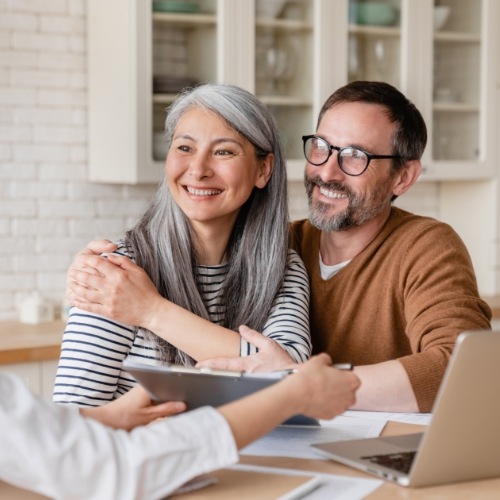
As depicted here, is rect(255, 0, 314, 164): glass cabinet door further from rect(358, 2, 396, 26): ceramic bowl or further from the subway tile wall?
the subway tile wall

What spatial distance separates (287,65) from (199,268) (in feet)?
6.10

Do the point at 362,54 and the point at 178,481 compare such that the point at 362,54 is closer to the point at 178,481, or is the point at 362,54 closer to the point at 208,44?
the point at 208,44

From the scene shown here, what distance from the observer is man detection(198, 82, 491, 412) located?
2.33 meters

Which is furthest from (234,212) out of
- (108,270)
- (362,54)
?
(362,54)

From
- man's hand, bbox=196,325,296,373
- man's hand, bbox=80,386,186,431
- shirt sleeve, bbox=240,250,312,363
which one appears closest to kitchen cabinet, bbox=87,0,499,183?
shirt sleeve, bbox=240,250,312,363

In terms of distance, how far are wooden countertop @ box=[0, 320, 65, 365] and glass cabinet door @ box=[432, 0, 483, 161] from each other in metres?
1.94

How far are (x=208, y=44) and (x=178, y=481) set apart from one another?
8.91 feet

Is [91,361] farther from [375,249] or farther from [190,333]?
[375,249]

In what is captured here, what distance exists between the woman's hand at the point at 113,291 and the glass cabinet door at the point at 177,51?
5.33ft

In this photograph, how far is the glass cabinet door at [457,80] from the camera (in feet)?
14.5

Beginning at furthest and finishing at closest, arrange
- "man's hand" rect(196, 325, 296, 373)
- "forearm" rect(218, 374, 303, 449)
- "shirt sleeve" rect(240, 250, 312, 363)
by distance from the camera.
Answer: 1. "shirt sleeve" rect(240, 250, 312, 363)
2. "man's hand" rect(196, 325, 296, 373)
3. "forearm" rect(218, 374, 303, 449)

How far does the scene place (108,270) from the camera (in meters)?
2.17

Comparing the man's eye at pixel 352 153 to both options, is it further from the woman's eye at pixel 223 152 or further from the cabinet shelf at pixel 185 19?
the cabinet shelf at pixel 185 19

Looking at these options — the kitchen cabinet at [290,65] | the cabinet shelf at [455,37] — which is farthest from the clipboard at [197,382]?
the cabinet shelf at [455,37]
